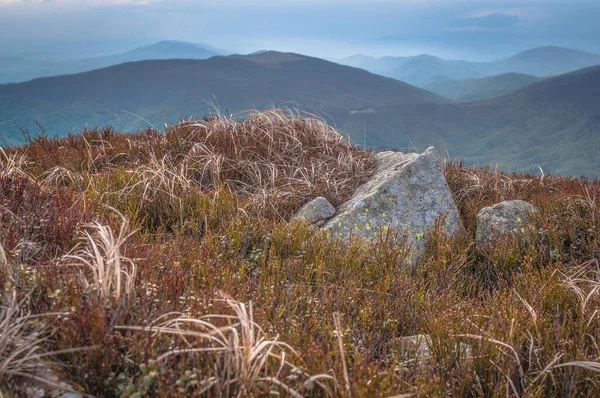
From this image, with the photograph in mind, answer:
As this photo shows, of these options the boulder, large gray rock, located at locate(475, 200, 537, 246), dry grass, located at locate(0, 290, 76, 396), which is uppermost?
dry grass, located at locate(0, 290, 76, 396)

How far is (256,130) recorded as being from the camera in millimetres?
8102

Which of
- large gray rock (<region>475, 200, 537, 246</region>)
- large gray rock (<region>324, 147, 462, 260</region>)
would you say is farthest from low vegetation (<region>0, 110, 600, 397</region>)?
large gray rock (<region>324, 147, 462, 260</region>)

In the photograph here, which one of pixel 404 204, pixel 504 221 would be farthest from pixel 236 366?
pixel 504 221

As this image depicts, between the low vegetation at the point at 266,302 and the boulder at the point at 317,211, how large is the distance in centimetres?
23

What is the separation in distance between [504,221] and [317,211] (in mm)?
2364

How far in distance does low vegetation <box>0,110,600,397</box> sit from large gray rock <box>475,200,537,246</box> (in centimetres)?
18

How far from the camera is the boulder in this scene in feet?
17.5

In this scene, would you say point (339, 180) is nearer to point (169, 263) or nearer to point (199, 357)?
point (169, 263)

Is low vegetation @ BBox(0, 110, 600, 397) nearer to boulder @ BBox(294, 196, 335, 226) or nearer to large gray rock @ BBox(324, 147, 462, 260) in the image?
boulder @ BBox(294, 196, 335, 226)

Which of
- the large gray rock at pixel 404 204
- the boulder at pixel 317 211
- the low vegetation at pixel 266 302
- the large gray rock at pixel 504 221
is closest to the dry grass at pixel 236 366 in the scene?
the low vegetation at pixel 266 302

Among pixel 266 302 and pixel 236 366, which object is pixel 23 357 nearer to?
pixel 236 366

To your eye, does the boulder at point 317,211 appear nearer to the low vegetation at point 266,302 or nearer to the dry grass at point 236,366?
the low vegetation at point 266,302

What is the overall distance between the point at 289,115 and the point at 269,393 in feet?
24.6

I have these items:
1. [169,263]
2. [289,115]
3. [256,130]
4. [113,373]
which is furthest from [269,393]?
[289,115]
